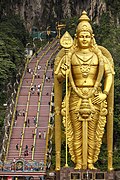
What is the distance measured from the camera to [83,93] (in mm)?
18500

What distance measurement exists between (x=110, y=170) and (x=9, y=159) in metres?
11.1

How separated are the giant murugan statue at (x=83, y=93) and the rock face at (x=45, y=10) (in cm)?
3538

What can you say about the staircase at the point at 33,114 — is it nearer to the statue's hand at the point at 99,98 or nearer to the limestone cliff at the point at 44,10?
the statue's hand at the point at 99,98

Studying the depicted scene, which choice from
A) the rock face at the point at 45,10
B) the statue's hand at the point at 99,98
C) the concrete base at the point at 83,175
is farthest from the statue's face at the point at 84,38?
the rock face at the point at 45,10

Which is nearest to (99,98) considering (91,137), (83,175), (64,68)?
(91,137)

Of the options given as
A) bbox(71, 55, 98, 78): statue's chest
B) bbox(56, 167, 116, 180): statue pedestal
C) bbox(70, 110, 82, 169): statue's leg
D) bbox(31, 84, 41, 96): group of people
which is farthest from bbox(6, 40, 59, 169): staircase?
bbox(56, 167, 116, 180): statue pedestal

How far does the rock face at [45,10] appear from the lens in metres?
55.0

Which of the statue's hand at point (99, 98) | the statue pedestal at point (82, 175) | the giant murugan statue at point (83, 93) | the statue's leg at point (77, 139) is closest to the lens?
the statue pedestal at point (82, 175)

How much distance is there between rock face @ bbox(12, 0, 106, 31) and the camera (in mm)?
55000

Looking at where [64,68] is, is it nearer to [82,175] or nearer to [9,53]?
[82,175]

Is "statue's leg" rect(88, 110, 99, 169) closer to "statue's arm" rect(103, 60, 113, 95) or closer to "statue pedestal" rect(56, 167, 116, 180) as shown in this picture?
"statue pedestal" rect(56, 167, 116, 180)

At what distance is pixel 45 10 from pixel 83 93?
38752 millimetres

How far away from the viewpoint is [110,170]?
18.4 meters

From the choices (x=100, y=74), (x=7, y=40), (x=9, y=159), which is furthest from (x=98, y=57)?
(x=7, y=40)
